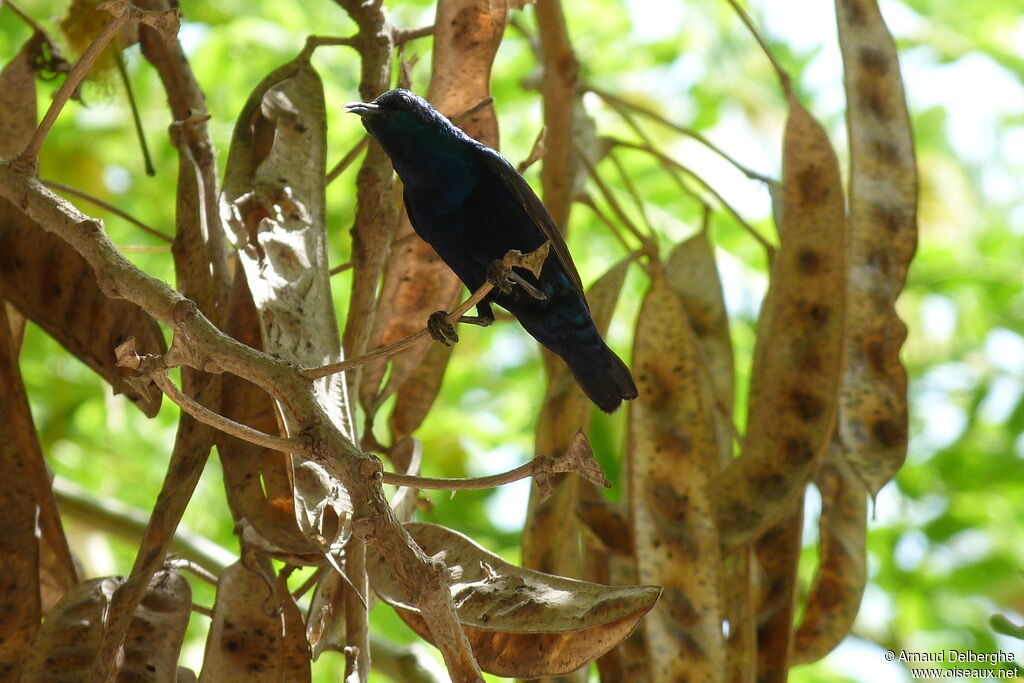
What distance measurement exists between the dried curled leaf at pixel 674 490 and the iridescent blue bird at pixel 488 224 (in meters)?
0.23

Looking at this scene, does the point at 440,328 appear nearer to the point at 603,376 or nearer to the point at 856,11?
the point at 603,376

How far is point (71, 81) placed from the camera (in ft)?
A: 5.73

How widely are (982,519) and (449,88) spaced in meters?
3.15

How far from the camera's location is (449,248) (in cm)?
253

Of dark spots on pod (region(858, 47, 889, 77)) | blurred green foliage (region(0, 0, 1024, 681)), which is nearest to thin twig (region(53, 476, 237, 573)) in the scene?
blurred green foliage (region(0, 0, 1024, 681))

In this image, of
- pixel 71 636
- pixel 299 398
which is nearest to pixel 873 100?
pixel 299 398

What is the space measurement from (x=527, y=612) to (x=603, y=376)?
78 centimetres

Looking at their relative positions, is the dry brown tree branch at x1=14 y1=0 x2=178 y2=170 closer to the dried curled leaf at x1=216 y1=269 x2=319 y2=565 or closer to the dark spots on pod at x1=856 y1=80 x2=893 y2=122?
the dried curled leaf at x1=216 y1=269 x2=319 y2=565

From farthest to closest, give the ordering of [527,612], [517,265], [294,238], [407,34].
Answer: [407,34]
[294,238]
[517,265]
[527,612]

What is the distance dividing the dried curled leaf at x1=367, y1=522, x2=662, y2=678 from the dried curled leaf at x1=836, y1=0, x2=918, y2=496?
1.04 metres

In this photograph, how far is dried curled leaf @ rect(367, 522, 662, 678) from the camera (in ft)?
6.24

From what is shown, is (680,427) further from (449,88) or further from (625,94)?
(625,94)

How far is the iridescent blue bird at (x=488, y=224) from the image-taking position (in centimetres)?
249

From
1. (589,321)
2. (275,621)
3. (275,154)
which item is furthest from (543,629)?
(275,154)
